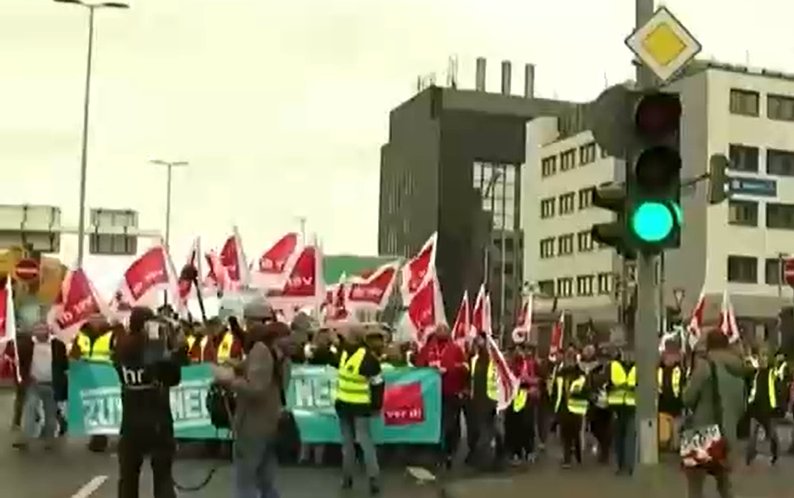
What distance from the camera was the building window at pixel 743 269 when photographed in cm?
7956

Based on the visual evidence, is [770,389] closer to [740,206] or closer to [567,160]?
[740,206]

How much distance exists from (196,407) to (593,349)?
21.1 ft

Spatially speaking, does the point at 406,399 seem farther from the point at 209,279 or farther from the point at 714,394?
the point at 209,279

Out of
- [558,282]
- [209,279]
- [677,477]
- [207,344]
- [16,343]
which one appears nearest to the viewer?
[677,477]

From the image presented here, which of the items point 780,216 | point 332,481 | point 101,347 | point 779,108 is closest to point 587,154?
point 779,108

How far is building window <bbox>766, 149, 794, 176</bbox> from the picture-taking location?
8181cm

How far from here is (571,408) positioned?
22578 millimetres

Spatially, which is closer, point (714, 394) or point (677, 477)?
point (714, 394)

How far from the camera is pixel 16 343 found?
78.2 feet

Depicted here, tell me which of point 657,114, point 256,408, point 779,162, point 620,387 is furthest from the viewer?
point 779,162

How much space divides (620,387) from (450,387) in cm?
233

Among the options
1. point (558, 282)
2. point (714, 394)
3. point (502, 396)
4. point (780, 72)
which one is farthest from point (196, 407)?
point (558, 282)

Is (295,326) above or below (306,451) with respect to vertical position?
above

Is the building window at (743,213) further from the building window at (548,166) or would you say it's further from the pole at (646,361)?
the pole at (646,361)
